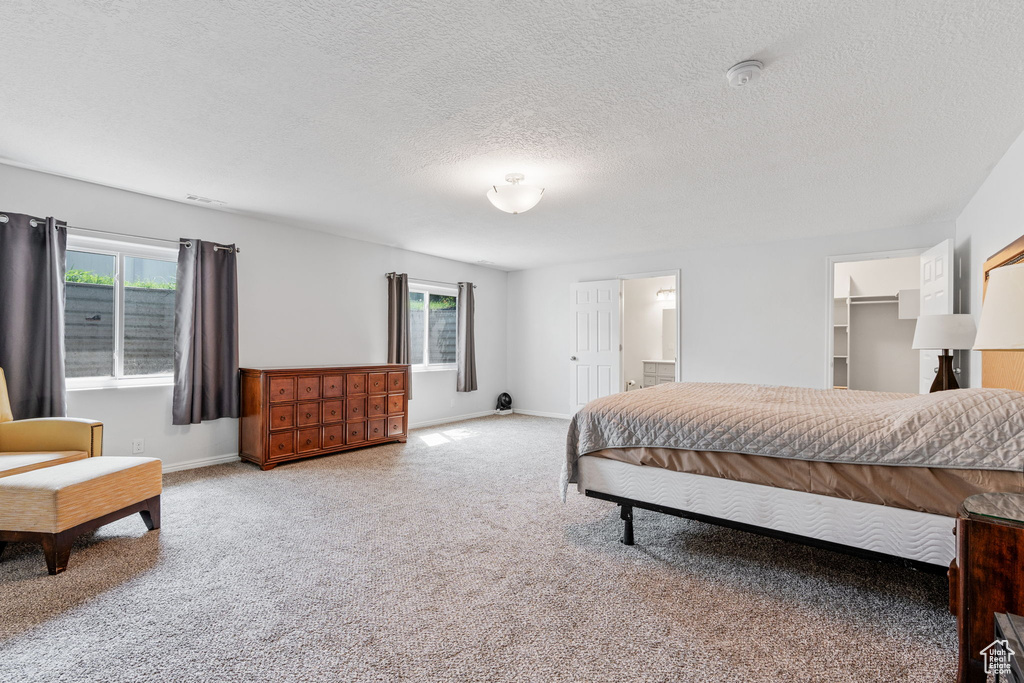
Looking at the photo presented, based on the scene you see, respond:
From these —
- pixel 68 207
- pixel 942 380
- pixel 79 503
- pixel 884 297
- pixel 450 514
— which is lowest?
pixel 450 514

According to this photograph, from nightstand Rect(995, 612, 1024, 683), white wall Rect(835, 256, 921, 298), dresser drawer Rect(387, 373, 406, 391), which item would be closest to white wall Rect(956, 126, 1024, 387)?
white wall Rect(835, 256, 921, 298)

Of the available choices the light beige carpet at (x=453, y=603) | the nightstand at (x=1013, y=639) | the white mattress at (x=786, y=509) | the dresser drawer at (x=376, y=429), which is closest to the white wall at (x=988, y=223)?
the white mattress at (x=786, y=509)

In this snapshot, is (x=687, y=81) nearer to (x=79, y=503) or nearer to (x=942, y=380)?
(x=942, y=380)

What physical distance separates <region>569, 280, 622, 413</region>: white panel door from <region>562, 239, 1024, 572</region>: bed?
373cm

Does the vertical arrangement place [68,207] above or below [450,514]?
above

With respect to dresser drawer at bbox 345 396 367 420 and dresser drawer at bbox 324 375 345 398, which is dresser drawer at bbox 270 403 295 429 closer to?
dresser drawer at bbox 324 375 345 398

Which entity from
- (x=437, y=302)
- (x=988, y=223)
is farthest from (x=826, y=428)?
(x=437, y=302)

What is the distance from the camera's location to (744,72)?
2021 millimetres

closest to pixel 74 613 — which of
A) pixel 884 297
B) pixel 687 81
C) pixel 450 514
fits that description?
pixel 450 514

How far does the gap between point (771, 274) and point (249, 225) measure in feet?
18.1

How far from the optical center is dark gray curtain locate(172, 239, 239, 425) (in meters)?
4.05

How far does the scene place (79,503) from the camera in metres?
2.36

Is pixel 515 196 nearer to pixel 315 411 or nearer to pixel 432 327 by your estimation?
pixel 315 411

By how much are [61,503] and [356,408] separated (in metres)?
2.67
